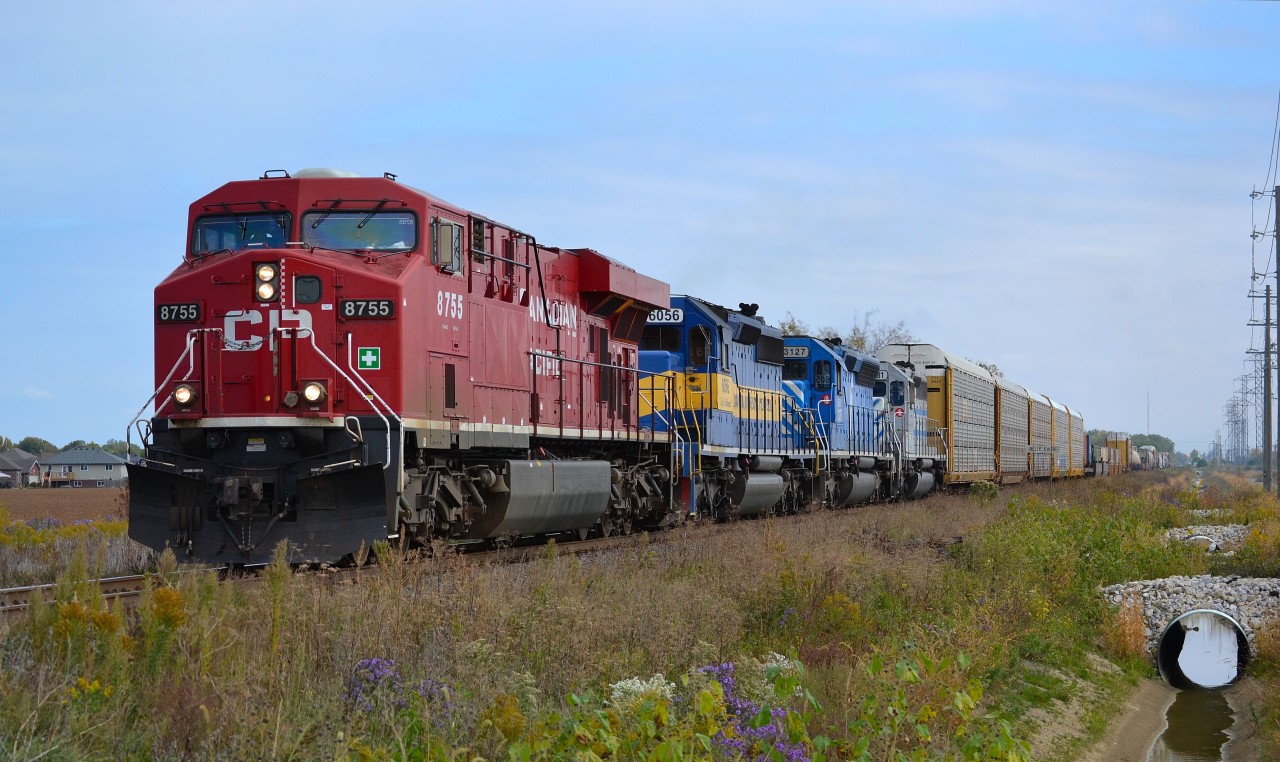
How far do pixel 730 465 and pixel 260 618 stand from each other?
13.7 metres

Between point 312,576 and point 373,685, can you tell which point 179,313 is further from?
point 373,685

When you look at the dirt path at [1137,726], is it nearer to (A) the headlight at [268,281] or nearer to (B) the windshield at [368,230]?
(B) the windshield at [368,230]

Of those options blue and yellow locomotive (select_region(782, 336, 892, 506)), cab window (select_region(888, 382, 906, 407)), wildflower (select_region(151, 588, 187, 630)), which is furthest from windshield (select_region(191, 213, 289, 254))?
cab window (select_region(888, 382, 906, 407))

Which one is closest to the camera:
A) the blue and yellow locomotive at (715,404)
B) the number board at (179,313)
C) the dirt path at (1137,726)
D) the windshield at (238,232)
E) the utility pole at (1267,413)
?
the dirt path at (1137,726)

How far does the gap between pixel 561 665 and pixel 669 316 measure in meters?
12.2

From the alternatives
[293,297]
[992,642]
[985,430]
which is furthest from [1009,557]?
[985,430]

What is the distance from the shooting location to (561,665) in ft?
24.4

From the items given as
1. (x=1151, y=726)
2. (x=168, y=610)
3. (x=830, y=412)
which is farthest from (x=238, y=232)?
(x=830, y=412)

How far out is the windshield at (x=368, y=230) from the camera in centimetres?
1165

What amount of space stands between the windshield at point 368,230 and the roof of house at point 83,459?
266 feet

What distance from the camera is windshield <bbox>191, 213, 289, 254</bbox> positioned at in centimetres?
1162

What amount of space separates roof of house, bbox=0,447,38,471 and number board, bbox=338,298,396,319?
89822 mm

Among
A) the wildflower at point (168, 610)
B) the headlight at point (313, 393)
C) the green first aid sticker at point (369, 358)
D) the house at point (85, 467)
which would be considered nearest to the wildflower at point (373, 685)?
the wildflower at point (168, 610)

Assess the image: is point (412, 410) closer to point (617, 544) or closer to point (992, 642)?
point (617, 544)
